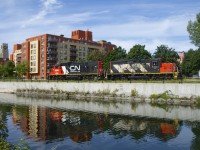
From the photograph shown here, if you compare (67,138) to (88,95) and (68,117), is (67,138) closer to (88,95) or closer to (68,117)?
(68,117)

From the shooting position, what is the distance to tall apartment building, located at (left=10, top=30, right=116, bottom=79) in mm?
110688

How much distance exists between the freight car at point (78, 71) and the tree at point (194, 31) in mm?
20656

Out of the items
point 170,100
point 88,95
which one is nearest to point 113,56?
point 88,95

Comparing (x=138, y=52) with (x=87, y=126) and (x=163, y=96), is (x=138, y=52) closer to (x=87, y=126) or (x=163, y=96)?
(x=163, y=96)

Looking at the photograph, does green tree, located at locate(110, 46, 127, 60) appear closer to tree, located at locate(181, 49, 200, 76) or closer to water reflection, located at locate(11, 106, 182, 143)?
tree, located at locate(181, 49, 200, 76)

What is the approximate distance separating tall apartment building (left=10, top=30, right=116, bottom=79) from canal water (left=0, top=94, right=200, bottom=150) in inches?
2990

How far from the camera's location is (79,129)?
2502 cm

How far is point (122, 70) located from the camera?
5988 cm

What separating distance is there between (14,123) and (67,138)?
29.5ft

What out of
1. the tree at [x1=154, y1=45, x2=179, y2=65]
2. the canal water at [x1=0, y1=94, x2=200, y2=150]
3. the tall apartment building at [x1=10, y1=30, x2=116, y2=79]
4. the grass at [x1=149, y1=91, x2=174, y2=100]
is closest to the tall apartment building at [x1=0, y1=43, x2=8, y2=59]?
the tall apartment building at [x1=10, y1=30, x2=116, y2=79]

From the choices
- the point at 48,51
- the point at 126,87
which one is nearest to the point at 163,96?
the point at 126,87

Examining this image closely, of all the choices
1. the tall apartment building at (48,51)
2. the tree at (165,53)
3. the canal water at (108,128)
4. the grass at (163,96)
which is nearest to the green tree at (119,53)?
the tree at (165,53)

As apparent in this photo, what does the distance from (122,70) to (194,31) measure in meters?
17.1

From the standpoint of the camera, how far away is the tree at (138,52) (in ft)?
267
